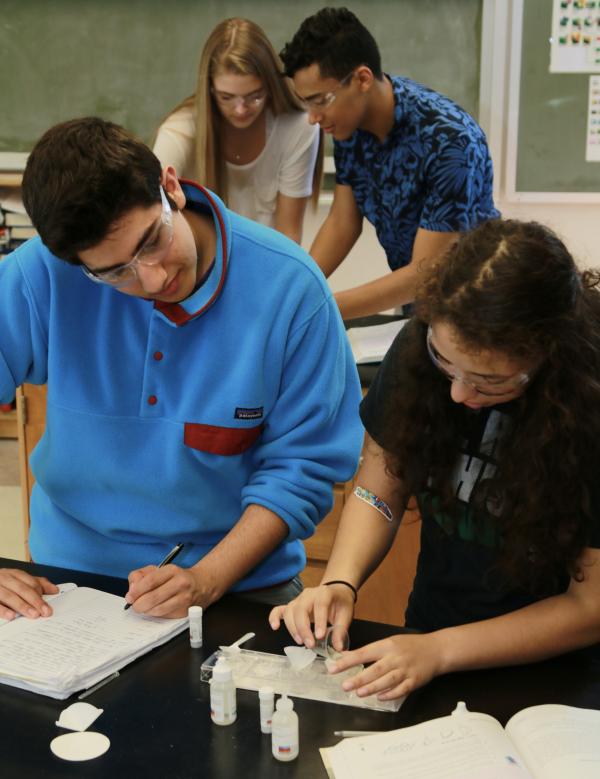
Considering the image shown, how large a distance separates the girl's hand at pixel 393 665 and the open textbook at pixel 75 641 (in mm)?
270

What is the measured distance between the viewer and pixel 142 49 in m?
3.55

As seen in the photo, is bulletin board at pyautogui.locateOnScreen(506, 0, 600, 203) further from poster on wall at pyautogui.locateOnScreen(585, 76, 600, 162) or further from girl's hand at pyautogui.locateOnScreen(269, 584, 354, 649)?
girl's hand at pyautogui.locateOnScreen(269, 584, 354, 649)

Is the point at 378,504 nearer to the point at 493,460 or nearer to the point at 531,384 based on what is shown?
the point at 493,460

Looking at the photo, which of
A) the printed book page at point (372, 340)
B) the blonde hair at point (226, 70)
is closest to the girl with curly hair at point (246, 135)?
the blonde hair at point (226, 70)

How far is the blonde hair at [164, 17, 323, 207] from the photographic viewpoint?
237cm

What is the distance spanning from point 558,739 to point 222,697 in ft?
1.19

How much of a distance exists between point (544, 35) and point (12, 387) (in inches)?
103

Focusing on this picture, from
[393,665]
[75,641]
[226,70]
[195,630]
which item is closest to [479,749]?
[393,665]

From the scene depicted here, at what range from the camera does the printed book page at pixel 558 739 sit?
94 centimetres

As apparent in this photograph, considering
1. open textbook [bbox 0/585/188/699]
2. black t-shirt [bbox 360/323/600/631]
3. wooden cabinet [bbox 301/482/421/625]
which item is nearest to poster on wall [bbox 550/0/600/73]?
wooden cabinet [bbox 301/482/421/625]

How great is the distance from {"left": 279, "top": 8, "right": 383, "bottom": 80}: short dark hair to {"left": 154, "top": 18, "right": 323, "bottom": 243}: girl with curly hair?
236 mm

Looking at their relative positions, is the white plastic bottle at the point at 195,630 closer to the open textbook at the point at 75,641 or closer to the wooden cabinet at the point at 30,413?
the open textbook at the point at 75,641

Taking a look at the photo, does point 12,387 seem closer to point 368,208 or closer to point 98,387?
point 98,387

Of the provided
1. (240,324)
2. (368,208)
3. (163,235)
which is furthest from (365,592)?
(163,235)
